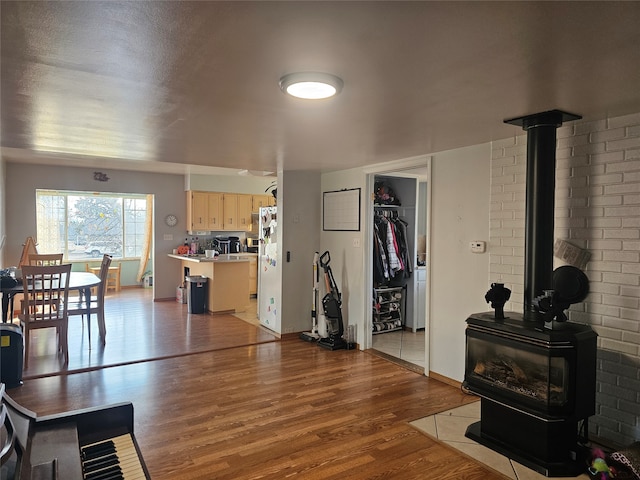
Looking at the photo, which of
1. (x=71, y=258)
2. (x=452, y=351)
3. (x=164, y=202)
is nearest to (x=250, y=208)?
(x=164, y=202)

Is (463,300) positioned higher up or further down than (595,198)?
further down

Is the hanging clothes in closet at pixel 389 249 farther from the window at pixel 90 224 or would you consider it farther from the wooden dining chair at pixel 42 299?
the window at pixel 90 224

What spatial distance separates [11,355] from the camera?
372 centimetres

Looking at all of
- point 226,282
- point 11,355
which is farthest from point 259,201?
point 11,355

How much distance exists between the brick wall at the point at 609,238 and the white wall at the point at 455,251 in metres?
0.68

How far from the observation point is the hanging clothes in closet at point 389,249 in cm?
552

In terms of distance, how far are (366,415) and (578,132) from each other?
250cm

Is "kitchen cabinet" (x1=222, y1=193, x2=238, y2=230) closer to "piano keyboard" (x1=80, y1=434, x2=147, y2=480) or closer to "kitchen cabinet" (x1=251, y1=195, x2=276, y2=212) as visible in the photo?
"kitchen cabinet" (x1=251, y1=195, x2=276, y2=212)

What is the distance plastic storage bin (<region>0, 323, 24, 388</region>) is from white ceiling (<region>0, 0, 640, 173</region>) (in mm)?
1723

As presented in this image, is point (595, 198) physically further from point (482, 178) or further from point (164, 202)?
point (164, 202)

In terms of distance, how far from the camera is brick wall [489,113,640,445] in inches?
105

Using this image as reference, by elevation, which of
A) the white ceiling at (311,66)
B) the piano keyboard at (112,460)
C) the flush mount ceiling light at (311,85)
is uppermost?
the white ceiling at (311,66)

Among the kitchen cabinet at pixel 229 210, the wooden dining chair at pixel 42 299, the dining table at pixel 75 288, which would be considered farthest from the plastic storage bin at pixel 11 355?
the kitchen cabinet at pixel 229 210

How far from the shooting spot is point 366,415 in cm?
322
